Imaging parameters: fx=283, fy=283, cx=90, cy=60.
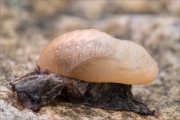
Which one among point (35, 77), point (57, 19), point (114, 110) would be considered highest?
point (57, 19)

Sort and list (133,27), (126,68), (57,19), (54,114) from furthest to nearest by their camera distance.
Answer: (57,19) → (133,27) → (126,68) → (54,114)

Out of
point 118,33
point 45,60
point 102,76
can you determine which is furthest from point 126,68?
point 118,33

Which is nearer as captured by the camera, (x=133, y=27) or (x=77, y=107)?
(x=77, y=107)

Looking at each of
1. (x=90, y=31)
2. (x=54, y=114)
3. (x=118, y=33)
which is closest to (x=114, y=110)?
(x=54, y=114)

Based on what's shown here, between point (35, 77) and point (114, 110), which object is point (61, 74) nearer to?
point (35, 77)

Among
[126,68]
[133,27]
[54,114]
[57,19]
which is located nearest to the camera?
[54,114]

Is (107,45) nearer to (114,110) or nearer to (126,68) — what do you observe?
(126,68)

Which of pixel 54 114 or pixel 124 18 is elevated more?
pixel 124 18
